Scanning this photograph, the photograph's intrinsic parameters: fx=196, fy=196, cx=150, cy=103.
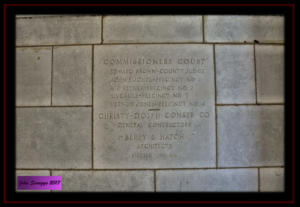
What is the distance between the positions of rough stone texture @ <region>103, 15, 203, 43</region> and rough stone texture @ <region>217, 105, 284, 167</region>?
3.48 feet

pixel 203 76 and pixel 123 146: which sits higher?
pixel 203 76

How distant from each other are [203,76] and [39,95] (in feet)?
7.09

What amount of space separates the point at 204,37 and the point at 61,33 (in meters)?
1.90

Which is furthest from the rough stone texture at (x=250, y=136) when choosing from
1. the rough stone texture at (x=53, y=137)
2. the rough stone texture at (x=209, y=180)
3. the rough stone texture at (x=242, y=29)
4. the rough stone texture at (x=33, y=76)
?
the rough stone texture at (x=33, y=76)

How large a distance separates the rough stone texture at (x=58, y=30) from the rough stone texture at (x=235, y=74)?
1.64m

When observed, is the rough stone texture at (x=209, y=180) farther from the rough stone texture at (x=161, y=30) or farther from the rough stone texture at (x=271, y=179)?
the rough stone texture at (x=161, y=30)

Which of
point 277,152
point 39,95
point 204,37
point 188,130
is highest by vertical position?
point 204,37

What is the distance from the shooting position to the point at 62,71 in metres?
2.59

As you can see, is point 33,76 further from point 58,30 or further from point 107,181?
point 107,181

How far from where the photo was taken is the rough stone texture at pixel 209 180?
2500 mm

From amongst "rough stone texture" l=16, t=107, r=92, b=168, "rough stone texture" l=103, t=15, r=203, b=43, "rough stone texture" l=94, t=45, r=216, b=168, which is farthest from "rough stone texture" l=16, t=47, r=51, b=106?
"rough stone texture" l=103, t=15, r=203, b=43

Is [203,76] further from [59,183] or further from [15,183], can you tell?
[15,183]

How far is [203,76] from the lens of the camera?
2.55 metres
